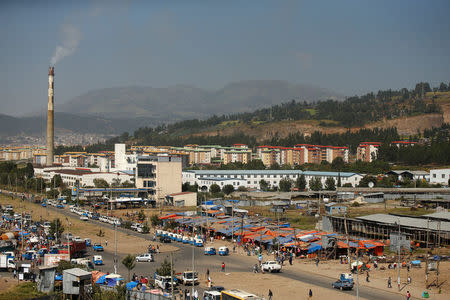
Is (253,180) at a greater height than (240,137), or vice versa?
(240,137)

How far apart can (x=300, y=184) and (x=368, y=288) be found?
44.2 m

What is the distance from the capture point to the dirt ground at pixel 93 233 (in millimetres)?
27547

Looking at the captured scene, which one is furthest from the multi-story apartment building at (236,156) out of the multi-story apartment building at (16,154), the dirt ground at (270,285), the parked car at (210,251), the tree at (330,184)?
the dirt ground at (270,285)

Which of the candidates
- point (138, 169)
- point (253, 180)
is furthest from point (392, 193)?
point (138, 169)

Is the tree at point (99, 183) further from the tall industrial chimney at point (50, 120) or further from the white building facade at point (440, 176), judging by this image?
the white building facade at point (440, 176)

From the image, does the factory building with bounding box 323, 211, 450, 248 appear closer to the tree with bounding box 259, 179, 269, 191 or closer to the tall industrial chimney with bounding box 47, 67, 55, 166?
the tree with bounding box 259, 179, 269, 191

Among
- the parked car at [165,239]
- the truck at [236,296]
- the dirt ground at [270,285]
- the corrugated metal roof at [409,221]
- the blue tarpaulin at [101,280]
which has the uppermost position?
the corrugated metal roof at [409,221]

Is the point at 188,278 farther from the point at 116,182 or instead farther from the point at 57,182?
the point at 57,182

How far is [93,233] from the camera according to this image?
32312 millimetres

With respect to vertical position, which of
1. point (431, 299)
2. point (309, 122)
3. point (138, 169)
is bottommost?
point (431, 299)

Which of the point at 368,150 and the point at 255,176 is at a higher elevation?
the point at 368,150

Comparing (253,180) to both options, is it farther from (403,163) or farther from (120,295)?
(120,295)

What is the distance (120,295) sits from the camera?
49.9 feet

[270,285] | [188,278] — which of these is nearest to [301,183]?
[270,285]
